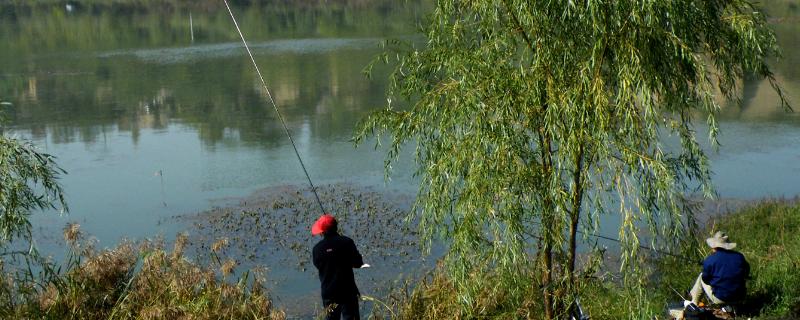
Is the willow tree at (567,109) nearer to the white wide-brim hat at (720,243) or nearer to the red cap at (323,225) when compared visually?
the red cap at (323,225)

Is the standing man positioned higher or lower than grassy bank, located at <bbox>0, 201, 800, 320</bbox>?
higher

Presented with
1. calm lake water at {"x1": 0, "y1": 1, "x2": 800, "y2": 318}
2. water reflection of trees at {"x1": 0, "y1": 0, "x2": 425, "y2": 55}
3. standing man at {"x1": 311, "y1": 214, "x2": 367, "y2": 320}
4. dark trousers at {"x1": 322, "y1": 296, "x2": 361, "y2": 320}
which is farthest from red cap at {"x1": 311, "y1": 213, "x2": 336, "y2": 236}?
water reflection of trees at {"x1": 0, "y1": 0, "x2": 425, "y2": 55}

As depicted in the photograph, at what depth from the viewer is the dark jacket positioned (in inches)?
241

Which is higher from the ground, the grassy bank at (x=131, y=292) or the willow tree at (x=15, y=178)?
the willow tree at (x=15, y=178)

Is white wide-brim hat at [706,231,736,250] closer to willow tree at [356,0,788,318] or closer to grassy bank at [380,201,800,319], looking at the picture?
grassy bank at [380,201,800,319]

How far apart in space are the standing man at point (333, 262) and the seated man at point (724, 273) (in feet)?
8.25

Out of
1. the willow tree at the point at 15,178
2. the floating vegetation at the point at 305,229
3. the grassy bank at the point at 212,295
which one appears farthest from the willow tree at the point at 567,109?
the floating vegetation at the point at 305,229

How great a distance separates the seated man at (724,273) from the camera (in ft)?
20.7

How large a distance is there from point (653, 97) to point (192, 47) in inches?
1062

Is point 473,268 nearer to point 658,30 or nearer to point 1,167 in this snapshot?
point 658,30

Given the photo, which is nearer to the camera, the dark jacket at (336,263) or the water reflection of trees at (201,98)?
the dark jacket at (336,263)

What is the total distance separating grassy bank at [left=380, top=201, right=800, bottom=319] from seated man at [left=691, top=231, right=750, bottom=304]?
Result: 17 centimetres

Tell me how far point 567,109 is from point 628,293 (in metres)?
1.21

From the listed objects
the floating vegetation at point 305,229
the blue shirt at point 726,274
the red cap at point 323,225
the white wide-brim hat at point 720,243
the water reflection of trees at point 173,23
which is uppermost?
the water reflection of trees at point 173,23
